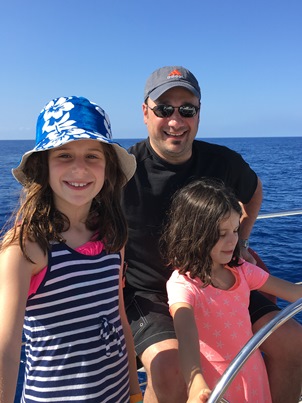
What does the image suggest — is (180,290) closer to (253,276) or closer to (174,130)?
(253,276)

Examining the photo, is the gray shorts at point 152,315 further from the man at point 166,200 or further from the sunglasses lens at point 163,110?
the sunglasses lens at point 163,110

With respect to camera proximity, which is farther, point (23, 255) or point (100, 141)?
point (100, 141)

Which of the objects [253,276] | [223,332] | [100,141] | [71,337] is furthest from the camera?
[253,276]

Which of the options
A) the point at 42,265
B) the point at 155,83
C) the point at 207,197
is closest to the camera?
the point at 42,265

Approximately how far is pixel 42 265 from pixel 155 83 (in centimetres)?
153

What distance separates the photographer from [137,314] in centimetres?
228

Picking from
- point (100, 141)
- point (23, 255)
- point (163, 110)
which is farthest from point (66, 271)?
point (163, 110)

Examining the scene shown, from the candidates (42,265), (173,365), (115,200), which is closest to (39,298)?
(42,265)

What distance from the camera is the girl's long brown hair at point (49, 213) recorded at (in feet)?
4.88

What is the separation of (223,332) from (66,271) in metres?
0.84

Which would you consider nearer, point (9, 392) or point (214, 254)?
point (9, 392)

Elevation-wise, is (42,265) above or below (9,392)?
above

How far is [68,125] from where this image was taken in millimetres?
1523

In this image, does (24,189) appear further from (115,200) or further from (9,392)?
(9,392)
